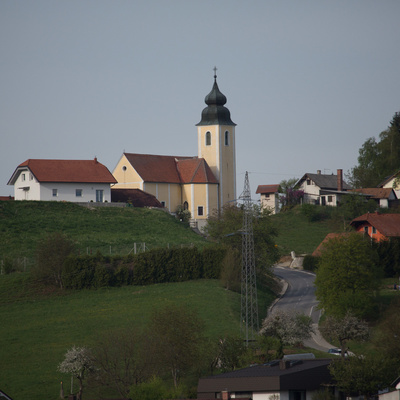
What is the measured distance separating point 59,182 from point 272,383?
167ft

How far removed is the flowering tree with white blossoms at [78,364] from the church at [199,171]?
49.2 meters

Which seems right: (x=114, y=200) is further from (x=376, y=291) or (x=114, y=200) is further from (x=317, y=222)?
(x=376, y=291)

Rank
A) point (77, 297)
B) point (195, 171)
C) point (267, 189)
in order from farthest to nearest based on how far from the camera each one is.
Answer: point (267, 189) < point (195, 171) < point (77, 297)

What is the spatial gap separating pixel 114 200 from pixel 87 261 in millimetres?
25506

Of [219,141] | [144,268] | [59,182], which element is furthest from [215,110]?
[144,268]

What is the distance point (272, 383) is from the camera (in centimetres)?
3102

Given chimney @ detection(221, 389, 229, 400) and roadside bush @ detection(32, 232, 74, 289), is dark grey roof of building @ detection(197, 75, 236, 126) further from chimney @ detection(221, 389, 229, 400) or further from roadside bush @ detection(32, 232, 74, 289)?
chimney @ detection(221, 389, 229, 400)

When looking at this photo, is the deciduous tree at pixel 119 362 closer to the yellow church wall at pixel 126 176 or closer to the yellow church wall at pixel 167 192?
the yellow church wall at pixel 167 192

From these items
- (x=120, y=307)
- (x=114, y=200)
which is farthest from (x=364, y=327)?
(x=114, y=200)

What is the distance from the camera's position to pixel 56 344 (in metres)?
43.5

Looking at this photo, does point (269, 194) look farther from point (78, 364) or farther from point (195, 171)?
point (78, 364)

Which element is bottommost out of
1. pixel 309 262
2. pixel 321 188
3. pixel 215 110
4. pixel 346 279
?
pixel 346 279

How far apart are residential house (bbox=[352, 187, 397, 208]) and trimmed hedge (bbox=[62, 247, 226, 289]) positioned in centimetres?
3791

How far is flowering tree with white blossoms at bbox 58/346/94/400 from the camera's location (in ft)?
120
